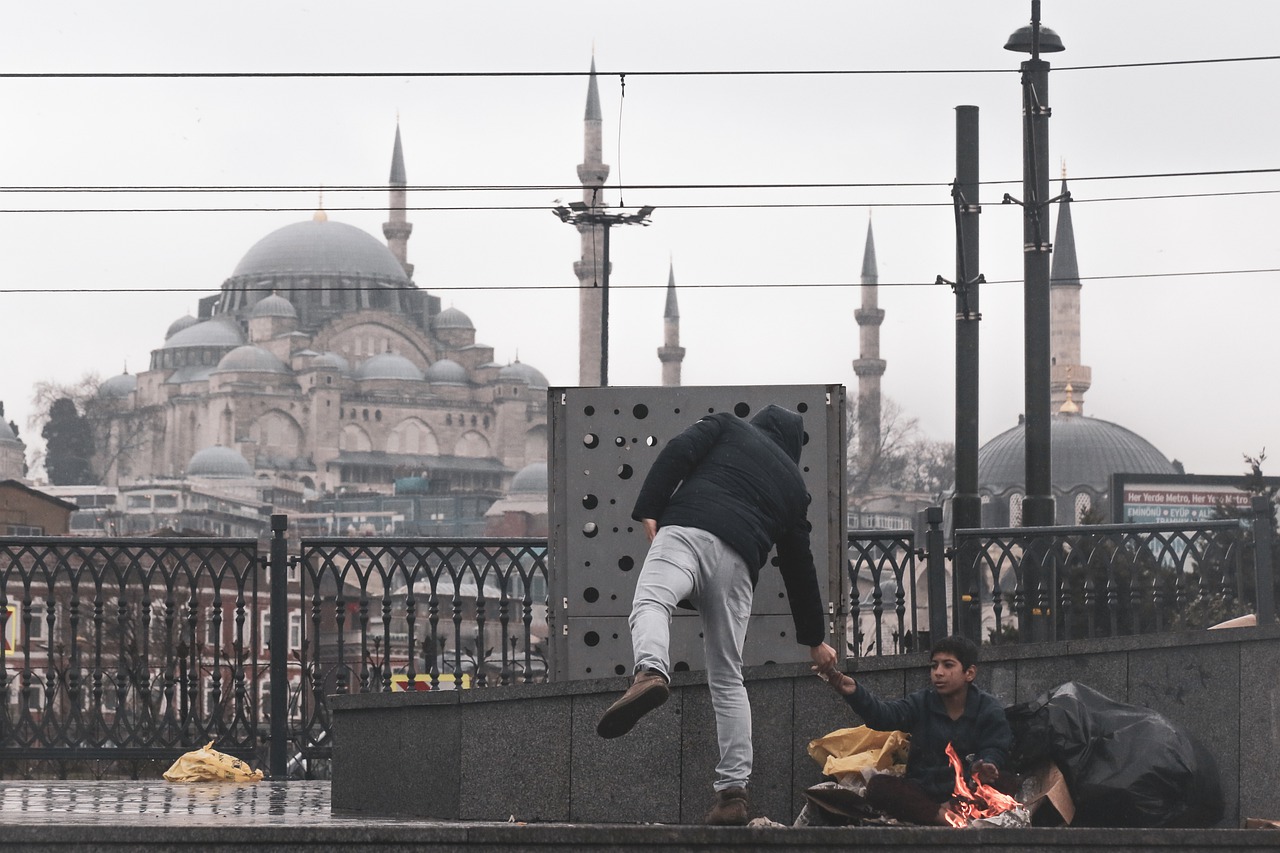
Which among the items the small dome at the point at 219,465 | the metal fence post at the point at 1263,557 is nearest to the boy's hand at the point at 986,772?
the metal fence post at the point at 1263,557

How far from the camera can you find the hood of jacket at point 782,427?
18.9 feet

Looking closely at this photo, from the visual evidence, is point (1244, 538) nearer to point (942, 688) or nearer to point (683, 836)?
point (942, 688)

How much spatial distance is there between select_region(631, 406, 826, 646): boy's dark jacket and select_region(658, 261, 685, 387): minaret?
94.5m

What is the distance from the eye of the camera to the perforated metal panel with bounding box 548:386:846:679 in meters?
6.96

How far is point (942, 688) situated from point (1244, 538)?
10.7 ft

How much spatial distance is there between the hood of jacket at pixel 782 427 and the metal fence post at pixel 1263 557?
8.87 ft

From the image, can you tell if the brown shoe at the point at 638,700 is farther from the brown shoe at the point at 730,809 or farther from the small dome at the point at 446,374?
the small dome at the point at 446,374

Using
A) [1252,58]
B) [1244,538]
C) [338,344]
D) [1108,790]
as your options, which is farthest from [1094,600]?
[338,344]

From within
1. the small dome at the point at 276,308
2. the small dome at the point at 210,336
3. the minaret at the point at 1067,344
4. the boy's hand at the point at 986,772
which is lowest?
the boy's hand at the point at 986,772

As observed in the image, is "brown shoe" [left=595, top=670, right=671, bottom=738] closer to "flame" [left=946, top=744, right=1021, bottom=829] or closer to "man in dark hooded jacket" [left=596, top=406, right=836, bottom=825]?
"man in dark hooded jacket" [left=596, top=406, right=836, bottom=825]

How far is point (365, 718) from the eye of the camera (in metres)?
6.63

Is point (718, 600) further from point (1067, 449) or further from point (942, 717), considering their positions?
point (1067, 449)

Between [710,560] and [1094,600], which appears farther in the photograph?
[1094,600]

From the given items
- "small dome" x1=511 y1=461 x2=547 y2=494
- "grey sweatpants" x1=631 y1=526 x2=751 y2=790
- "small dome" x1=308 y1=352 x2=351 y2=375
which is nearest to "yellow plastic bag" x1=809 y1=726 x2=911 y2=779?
"grey sweatpants" x1=631 y1=526 x2=751 y2=790
